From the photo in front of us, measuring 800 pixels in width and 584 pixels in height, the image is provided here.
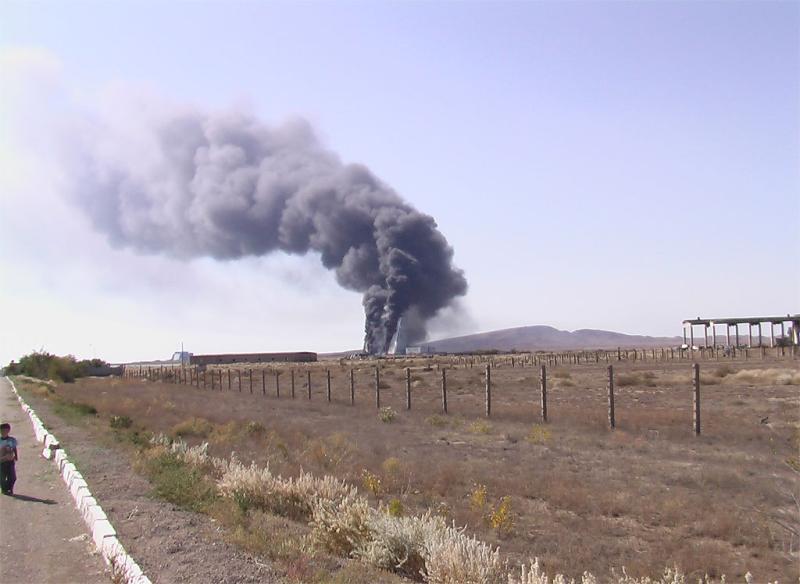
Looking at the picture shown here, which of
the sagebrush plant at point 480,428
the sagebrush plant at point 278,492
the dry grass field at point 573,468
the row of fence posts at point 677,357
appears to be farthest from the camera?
the row of fence posts at point 677,357

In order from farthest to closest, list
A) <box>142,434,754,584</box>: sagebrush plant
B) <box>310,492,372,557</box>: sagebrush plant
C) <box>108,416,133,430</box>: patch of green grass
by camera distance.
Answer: <box>108,416,133,430</box>: patch of green grass → <box>310,492,372,557</box>: sagebrush plant → <box>142,434,754,584</box>: sagebrush plant

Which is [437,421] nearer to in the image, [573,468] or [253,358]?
[573,468]

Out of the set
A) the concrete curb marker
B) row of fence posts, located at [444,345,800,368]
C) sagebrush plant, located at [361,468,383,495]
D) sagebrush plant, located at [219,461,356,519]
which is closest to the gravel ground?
the concrete curb marker

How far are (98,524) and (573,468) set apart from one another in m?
8.57

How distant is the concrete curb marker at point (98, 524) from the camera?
696 centimetres

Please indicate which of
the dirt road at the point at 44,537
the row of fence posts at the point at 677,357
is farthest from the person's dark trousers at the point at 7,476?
the row of fence posts at the point at 677,357

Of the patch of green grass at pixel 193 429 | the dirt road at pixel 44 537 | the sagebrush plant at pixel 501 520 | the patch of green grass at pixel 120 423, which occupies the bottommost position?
the sagebrush plant at pixel 501 520

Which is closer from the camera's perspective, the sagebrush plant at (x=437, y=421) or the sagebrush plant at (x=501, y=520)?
the sagebrush plant at (x=501, y=520)

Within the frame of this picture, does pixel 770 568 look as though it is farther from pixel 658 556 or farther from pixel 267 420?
pixel 267 420

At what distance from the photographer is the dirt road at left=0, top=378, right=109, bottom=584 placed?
7.45m

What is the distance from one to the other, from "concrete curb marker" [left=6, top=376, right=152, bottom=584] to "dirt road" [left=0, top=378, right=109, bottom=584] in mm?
109

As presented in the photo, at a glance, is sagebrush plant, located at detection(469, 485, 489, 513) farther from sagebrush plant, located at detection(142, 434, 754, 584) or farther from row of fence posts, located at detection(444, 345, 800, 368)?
row of fence posts, located at detection(444, 345, 800, 368)

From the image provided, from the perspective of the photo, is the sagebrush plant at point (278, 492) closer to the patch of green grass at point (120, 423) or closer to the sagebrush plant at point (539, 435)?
the sagebrush plant at point (539, 435)

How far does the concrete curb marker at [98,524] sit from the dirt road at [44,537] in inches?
4.3
